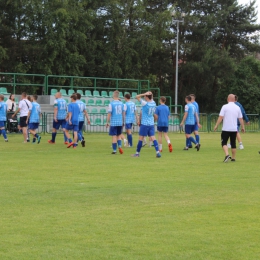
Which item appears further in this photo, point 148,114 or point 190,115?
point 190,115

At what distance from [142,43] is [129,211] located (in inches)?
1972

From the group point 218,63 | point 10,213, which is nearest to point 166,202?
point 10,213

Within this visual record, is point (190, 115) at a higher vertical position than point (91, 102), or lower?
lower

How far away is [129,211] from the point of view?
852cm

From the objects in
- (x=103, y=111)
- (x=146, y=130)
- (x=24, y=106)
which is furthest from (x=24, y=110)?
(x=103, y=111)

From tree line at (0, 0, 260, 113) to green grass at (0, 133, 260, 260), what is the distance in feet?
122

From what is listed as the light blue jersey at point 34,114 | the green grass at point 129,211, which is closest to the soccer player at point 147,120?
the green grass at point 129,211

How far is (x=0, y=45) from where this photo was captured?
50.8m

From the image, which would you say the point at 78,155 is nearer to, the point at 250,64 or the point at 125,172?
the point at 125,172

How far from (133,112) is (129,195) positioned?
11751 mm

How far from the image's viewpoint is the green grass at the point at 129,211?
6484mm

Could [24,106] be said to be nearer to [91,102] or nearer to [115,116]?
[115,116]

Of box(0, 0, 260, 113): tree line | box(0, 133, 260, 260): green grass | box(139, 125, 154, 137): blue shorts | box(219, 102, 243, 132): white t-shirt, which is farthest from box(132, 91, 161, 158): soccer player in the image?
box(0, 0, 260, 113): tree line

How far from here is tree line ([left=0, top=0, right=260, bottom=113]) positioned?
167 feet
